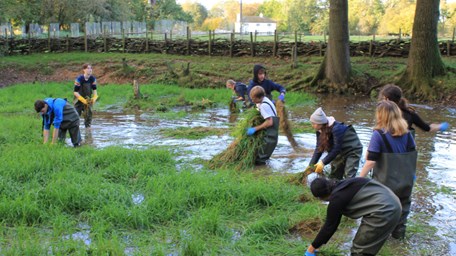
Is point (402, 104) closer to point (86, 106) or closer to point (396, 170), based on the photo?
point (396, 170)

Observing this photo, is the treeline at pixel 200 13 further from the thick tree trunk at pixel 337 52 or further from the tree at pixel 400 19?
the thick tree trunk at pixel 337 52

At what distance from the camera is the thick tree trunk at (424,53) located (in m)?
16.1

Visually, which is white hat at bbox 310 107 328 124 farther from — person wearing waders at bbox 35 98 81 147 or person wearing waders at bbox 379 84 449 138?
person wearing waders at bbox 35 98 81 147

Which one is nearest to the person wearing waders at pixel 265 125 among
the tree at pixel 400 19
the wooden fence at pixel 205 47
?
the wooden fence at pixel 205 47

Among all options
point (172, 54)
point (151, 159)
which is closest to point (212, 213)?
point (151, 159)

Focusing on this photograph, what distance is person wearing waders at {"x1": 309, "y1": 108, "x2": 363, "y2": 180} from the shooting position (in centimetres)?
597

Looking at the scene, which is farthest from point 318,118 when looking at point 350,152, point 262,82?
point 262,82

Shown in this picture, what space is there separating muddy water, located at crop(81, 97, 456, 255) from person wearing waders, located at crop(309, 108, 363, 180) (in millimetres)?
955

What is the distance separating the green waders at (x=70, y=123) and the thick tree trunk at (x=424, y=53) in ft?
38.0

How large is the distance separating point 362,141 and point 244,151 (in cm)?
315

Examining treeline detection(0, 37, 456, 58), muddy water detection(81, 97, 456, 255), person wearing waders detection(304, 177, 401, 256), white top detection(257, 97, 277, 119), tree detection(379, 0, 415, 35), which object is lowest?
muddy water detection(81, 97, 456, 255)

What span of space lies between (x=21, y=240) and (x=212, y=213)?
196cm

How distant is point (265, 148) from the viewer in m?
8.06

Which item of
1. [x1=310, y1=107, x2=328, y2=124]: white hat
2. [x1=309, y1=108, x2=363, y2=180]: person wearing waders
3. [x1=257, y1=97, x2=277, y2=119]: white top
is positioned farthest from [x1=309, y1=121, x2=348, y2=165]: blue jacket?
[x1=257, y1=97, x2=277, y2=119]: white top
